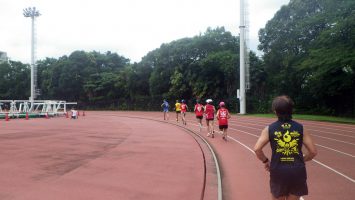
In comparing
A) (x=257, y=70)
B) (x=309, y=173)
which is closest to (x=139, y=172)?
(x=309, y=173)

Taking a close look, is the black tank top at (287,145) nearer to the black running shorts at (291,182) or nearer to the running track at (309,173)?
the black running shorts at (291,182)

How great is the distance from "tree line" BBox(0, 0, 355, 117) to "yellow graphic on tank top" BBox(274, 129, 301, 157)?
2503cm

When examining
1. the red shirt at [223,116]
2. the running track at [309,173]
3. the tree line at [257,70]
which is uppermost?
the tree line at [257,70]

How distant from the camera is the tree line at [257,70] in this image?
3030 cm

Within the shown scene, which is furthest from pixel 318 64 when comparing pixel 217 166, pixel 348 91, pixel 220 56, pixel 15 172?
pixel 15 172

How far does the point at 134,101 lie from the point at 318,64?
33.9 meters

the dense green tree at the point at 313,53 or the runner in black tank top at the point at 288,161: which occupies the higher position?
the dense green tree at the point at 313,53

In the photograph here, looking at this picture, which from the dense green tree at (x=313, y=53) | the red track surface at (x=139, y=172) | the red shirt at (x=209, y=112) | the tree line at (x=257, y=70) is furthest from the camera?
the tree line at (x=257, y=70)

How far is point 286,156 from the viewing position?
3797 mm

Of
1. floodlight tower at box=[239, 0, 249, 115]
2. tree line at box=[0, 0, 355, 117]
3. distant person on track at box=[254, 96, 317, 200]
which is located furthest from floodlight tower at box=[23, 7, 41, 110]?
distant person on track at box=[254, 96, 317, 200]

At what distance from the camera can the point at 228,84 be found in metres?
44.3

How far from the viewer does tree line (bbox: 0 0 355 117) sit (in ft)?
99.4

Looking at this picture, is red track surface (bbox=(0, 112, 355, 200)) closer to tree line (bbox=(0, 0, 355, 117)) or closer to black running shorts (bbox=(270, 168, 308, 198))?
black running shorts (bbox=(270, 168, 308, 198))

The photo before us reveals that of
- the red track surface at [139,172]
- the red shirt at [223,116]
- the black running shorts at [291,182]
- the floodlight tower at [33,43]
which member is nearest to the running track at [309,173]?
the red track surface at [139,172]
